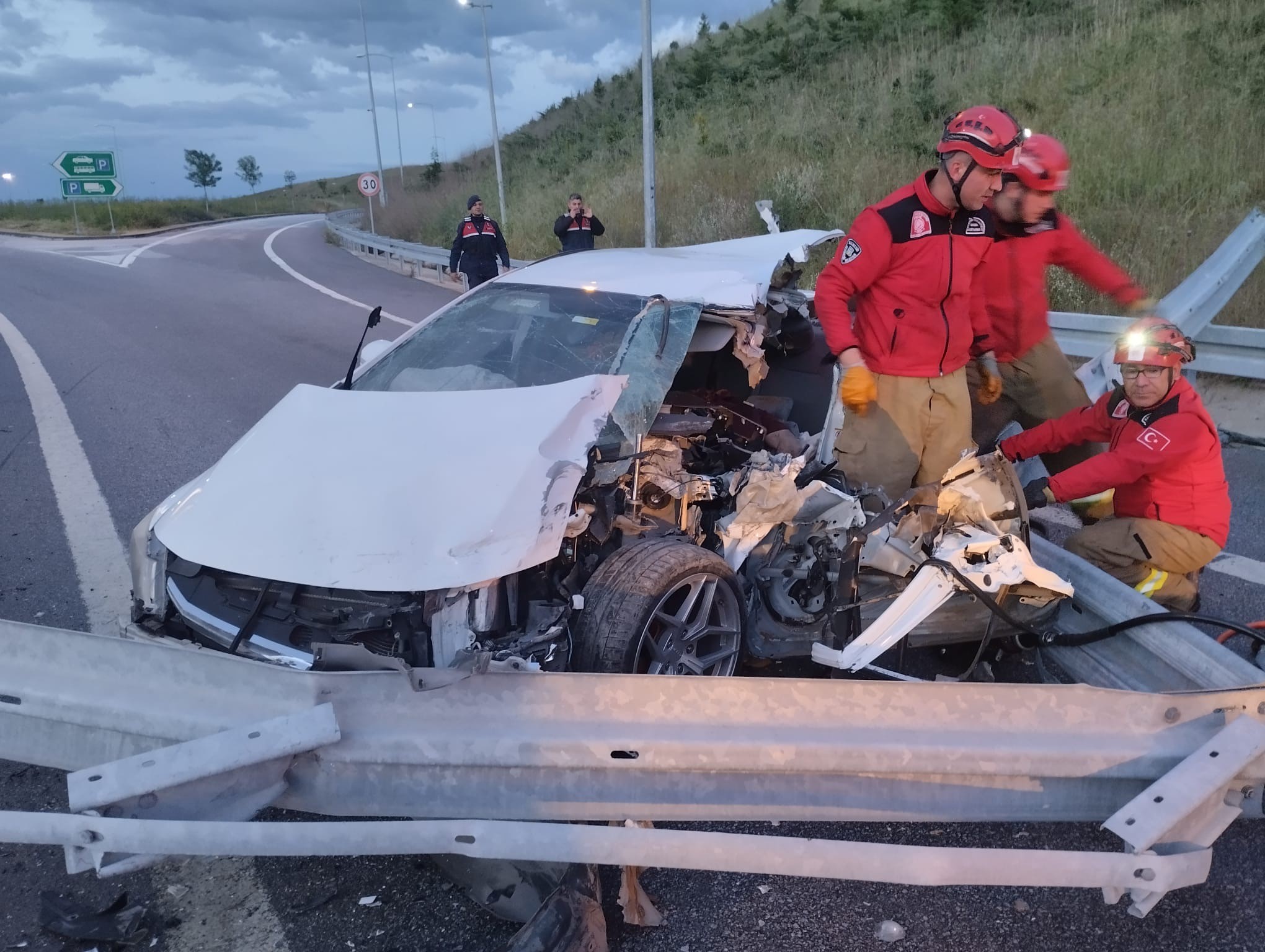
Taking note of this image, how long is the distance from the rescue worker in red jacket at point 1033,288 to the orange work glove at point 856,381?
2.76 feet

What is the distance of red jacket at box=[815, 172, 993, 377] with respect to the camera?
3750 millimetres

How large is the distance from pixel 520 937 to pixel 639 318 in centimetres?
237

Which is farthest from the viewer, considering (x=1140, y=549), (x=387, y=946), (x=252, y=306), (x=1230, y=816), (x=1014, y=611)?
(x=252, y=306)

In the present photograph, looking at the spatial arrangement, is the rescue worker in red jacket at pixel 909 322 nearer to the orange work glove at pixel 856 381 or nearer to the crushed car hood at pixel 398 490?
the orange work glove at pixel 856 381

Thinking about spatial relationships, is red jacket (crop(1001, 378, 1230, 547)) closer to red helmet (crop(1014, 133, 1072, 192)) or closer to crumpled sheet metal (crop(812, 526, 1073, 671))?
crumpled sheet metal (crop(812, 526, 1073, 671))

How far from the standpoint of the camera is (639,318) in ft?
12.3

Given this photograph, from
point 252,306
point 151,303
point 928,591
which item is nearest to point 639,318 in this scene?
point 928,591

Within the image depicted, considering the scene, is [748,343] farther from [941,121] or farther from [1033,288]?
[941,121]

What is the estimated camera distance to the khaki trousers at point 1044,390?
4520 millimetres

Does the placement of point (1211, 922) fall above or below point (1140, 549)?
below

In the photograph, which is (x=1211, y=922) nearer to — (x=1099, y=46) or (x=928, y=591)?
(x=928, y=591)

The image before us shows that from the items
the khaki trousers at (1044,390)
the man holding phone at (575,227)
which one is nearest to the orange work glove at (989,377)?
the khaki trousers at (1044,390)

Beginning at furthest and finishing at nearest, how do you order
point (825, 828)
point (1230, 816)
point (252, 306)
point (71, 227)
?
point (71, 227), point (252, 306), point (825, 828), point (1230, 816)

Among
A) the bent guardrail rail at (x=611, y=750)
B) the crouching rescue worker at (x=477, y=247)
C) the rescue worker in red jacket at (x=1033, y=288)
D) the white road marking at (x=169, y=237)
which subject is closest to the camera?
the bent guardrail rail at (x=611, y=750)
